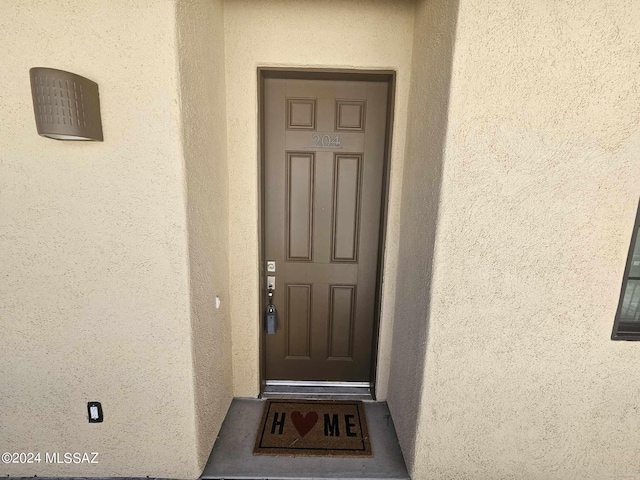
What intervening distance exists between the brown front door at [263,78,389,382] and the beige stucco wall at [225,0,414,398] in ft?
0.46

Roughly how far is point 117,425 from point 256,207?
1.49m

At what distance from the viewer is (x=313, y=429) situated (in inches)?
81.8

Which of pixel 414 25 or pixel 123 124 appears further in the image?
pixel 414 25

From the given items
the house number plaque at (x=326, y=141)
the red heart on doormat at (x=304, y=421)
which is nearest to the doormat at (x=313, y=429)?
the red heart on doormat at (x=304, y=421)

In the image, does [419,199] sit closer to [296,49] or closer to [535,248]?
[535,248]

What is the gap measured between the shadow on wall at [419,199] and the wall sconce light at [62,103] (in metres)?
1.60

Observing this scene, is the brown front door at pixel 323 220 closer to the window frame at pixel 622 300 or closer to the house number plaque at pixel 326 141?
the house number plaque at pixel 326 141

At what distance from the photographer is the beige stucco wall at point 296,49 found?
1.91 m

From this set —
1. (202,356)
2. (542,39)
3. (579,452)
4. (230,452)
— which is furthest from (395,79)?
(230,452)

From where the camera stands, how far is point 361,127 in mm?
2141

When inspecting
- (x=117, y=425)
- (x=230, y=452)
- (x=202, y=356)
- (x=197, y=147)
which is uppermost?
(x=197, y=147)

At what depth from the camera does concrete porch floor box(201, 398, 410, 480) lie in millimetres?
1782

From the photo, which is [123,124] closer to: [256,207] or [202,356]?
[256,207]

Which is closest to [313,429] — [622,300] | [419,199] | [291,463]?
[291,463]
